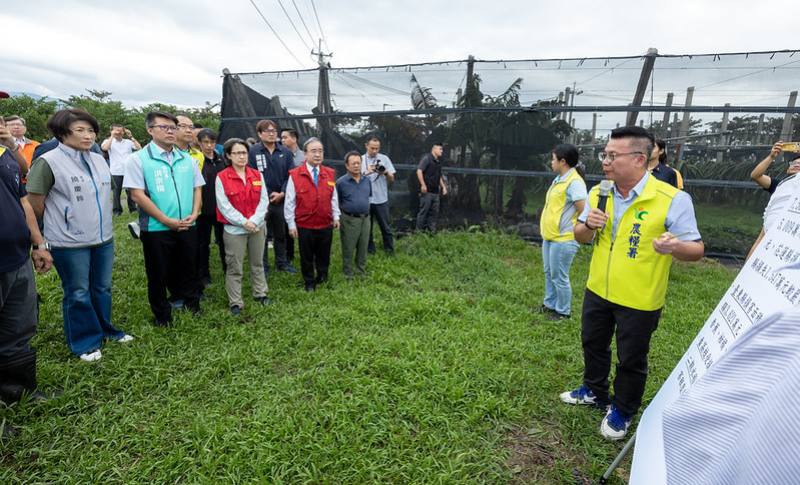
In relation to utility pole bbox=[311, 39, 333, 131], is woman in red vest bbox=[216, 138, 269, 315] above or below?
below

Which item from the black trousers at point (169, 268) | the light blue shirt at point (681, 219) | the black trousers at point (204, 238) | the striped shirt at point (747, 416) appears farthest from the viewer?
the black trousers at point (204, 238)

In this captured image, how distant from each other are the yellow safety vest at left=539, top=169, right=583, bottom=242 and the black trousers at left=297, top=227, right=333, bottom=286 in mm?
2258

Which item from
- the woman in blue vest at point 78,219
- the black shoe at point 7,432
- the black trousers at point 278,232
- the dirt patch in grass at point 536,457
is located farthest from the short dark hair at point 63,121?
the dirt patch in grass at point 536,457

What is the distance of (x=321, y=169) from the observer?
4383 mm

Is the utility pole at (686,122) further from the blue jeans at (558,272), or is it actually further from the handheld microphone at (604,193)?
the handheld microphone at (604,193)

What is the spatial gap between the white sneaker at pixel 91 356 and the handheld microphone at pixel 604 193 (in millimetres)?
3525

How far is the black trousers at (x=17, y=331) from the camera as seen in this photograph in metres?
2.30

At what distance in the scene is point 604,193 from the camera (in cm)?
216

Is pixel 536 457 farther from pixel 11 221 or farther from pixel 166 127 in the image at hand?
pixel 166 127

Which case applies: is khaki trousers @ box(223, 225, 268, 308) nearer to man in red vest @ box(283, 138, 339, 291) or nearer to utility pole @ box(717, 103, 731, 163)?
man in red vest @ box(283, 138, 339, 291)

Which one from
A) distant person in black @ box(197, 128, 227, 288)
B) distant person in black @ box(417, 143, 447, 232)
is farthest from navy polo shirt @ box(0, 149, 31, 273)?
distant person in black @ box(417, 143, 447, 232)

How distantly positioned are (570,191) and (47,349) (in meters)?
4.36

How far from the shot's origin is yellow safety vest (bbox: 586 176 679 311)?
2.13 metres

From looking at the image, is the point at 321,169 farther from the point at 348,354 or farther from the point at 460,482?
the point at 460,482
